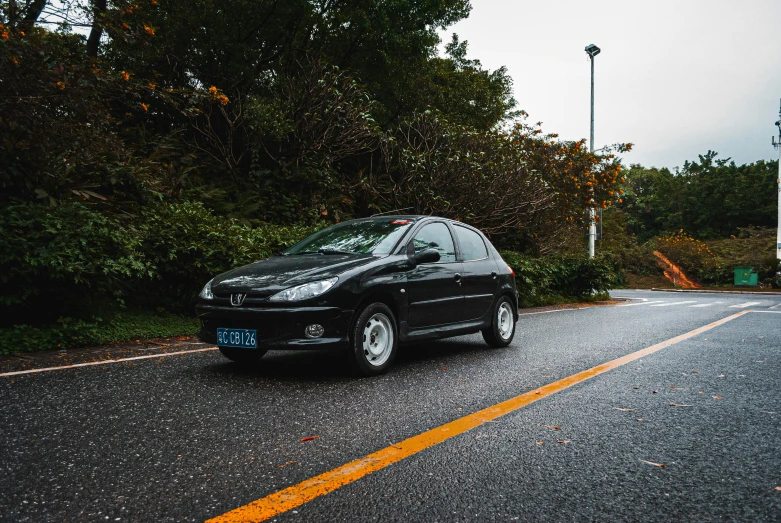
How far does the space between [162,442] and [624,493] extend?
2461 mm

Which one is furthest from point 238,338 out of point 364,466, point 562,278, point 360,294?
point 562,278

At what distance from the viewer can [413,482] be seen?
2.82 meters

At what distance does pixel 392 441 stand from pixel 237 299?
2.26 metres

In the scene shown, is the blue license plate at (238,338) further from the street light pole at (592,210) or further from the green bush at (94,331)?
the street light pole at (592,210)

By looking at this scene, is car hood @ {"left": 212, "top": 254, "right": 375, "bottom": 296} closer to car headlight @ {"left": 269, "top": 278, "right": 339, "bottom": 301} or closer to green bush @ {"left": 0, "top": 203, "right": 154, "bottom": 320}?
car headlight @ {"left": 269, "top": 278, "right": 339, "bottom": 301}

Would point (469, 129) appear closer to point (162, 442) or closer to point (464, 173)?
point (464, 173)

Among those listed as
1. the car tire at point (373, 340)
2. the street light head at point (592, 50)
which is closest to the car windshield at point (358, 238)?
the car tire at point (373, 340)

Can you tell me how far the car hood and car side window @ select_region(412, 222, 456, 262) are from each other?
808 mm

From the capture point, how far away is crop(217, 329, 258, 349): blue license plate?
4.97m

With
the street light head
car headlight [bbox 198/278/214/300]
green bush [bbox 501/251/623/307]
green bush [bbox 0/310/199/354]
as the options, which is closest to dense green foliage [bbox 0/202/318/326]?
green bush [bbox 0/310/199/354]

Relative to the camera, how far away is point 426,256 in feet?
19.3

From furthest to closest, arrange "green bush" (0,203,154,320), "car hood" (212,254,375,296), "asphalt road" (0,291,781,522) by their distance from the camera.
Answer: "green bush" (0,203,154,320)
"car hood" (212,254,375,296)
"asphalt road" (0,291,781,522)

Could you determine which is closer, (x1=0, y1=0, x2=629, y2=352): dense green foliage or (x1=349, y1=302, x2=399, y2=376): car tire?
(x1=349, y1=302, x2=399, y2=376): car tire

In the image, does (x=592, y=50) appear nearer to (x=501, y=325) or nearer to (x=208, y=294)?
(x=501, y=325)
